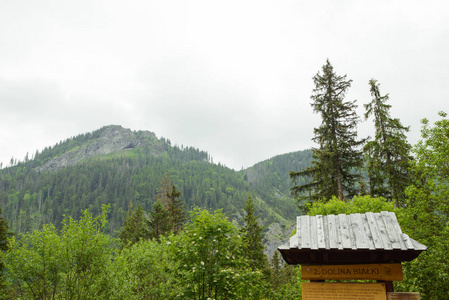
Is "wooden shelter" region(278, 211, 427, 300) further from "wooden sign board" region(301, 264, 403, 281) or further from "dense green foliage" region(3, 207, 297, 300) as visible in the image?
"dense green foliage" region(3, 207, 297, 300)

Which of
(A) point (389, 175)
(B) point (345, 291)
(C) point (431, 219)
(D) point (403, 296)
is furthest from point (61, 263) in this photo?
(A) point (389, 175)

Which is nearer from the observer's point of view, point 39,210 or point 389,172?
point 389,172

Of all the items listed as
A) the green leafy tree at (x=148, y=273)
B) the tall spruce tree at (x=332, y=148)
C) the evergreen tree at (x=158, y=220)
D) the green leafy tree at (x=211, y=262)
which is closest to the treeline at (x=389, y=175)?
the tall spruce tree at (x=332, y=148)

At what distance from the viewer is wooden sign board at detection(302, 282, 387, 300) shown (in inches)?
233

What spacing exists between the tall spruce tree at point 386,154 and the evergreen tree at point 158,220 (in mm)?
25490

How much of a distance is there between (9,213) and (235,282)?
191117 mm

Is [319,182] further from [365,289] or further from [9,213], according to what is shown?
[9,213]

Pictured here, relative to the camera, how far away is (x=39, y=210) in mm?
162375

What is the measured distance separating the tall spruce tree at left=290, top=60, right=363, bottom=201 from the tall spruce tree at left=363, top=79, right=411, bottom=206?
1.02m

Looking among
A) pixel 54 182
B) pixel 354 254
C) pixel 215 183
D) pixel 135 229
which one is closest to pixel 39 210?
pixel 54 182

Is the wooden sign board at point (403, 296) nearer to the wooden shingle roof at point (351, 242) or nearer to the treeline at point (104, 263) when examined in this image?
the wooden shingle roof at point (351, 242)

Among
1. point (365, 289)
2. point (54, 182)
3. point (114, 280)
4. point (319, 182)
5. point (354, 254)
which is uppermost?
point (54, 182)

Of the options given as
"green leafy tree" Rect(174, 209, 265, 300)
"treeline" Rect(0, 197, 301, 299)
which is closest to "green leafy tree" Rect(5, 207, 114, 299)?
"treeline" Rect(0, 197, 301, 299)

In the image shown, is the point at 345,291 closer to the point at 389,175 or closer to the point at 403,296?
the point at 403,296
